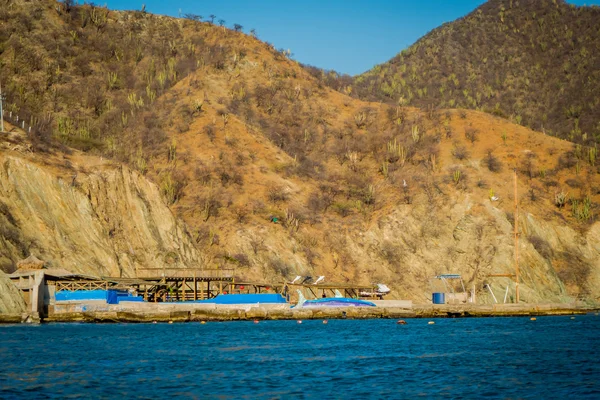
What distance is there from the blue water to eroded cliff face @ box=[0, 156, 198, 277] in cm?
1320

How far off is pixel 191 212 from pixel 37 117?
108 feet

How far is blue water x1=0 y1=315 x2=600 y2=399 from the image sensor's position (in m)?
25.8

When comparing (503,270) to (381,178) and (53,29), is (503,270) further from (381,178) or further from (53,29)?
(53,29)

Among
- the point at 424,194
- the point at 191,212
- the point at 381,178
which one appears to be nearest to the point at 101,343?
the point at 191,212

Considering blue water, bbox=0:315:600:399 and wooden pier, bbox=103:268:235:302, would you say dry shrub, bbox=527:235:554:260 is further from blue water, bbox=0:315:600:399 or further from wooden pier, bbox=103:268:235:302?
wooden pier, bbox=103:268:235:302

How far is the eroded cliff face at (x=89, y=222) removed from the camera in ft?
218

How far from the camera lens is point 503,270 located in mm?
85062

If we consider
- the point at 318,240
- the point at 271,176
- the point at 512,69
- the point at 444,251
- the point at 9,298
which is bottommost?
the point at 9,298

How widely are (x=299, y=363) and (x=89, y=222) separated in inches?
1741

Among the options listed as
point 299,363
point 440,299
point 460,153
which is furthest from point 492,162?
point 299,363

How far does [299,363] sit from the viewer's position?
34.0 m

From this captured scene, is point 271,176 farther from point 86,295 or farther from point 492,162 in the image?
point 86,295

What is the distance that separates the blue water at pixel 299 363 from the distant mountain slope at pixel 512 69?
85.9m

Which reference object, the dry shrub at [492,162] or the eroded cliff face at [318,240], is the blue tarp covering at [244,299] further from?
the dry shrub at [492,162]
